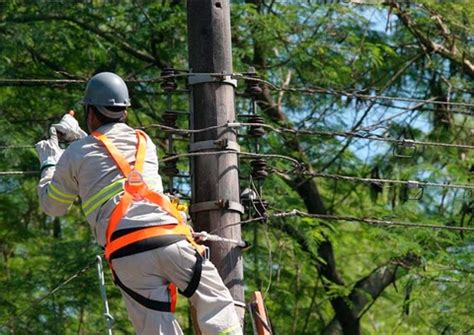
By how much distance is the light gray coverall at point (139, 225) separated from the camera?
6.77 m

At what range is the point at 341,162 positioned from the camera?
637 inches

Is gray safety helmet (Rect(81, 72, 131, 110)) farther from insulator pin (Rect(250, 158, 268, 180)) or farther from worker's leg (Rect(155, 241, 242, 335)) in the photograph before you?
insulator pin (Rect(250, 158, 268, 180))

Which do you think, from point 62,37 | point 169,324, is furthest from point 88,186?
point 62,37

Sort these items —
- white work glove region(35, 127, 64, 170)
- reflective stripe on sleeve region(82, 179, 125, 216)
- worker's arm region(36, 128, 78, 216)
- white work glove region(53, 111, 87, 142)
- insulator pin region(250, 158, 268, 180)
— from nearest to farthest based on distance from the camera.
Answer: reflective stripe on sleeve region(82, 179, 125, 216)
worker's arm region(36, 128, 78, 216)
white work glove region(35, 127, 64, 170)
white work glove region(53, 111, 87, 142)
insulator pin region(250, 158, 268, 180)

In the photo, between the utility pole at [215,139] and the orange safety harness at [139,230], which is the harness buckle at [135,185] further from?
the utility pole at [215,139]

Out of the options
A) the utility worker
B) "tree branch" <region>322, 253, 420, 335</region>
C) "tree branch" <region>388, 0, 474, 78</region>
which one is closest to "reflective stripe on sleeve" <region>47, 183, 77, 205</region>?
the utility worker

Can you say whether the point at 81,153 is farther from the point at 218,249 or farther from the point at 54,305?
the point at 54,305

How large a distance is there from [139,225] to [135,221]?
0.11ft

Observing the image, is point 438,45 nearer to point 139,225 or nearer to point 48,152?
point 48,152

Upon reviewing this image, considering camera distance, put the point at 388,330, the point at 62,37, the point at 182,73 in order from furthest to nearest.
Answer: the point at 388,330, the point at 62,37, the point at 182,73

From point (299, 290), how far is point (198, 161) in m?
8.59

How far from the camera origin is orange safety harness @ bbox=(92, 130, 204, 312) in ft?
22.2

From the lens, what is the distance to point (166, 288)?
270 inches

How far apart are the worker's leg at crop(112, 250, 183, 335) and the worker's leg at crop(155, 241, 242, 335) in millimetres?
63
